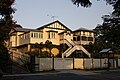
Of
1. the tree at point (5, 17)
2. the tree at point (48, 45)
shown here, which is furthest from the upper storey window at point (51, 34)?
the tree at point (5, 17)

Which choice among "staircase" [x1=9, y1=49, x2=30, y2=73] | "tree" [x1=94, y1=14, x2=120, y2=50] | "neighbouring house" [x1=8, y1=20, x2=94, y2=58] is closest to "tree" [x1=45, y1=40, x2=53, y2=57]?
"neighbouring house" [x1=8, y1=20, x2=94, y2=58]

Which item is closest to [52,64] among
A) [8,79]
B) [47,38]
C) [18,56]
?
[18,56]

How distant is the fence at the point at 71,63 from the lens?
4194cm

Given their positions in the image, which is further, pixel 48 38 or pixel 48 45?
pixel 48 38

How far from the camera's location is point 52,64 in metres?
43.1

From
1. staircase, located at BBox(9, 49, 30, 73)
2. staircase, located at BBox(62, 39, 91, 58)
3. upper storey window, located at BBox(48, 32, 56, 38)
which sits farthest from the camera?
upper storey window, located at BBox(48, 32, 56, 38)

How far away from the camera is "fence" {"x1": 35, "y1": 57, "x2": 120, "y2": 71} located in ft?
138

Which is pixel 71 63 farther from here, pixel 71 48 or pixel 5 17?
pixel 5 17

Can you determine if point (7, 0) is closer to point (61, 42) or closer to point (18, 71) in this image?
point (18, 71)

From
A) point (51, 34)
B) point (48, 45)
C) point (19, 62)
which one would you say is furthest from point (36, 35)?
point (19, 62)

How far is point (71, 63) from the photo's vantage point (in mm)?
46219

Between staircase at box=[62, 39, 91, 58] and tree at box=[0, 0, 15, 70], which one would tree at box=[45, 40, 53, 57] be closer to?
staircase at box=[62, 39, 91, 58]

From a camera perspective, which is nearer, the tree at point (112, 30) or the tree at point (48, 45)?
the tree at point (112, 30)

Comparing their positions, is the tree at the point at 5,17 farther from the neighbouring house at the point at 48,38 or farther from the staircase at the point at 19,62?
the neighbouring house at the point at 48,38
